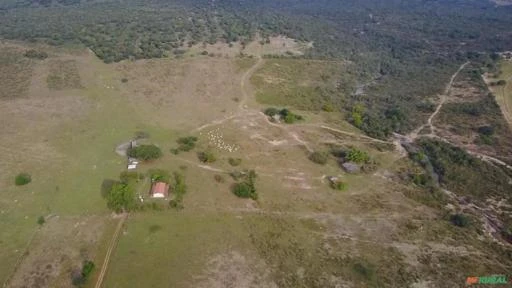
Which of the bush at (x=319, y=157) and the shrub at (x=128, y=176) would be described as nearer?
the shrub at (x=128, y=176)

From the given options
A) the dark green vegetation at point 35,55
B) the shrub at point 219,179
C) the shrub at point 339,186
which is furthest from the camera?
the dark green vegetation at point 35,55

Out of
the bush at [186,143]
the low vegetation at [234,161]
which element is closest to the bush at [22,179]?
the bush at [186,143]

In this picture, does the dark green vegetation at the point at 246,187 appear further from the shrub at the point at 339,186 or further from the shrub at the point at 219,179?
the shrub at the point at 339,186

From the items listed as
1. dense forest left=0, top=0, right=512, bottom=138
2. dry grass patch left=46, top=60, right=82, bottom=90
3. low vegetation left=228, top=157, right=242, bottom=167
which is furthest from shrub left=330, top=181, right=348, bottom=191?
dry grass patch left=46, top=60, right=82, bottom=90

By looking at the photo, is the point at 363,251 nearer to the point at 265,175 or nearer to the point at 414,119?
the point at 265,175

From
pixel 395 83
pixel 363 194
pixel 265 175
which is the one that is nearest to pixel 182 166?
pixel 265 175

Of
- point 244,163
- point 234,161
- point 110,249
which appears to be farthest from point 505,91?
point 110,249
